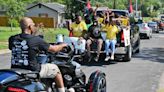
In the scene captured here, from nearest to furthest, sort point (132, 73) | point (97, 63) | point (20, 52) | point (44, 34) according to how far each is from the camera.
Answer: point (20, 52)
point (132, 73)
point (97, 63)
point (44, 34)

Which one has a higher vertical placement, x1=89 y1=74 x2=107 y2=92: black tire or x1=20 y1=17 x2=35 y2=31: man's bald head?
x1=20 y1=17 x2=35 y2=31: man's bald head

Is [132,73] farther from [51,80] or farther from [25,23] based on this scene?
[25,23]

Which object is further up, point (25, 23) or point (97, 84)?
point (25, 23)

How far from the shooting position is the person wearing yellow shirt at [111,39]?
596 inches

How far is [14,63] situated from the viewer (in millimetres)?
6246

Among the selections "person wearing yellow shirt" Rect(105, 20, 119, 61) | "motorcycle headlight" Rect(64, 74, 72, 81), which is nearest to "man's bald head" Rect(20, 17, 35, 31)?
"motorcycle headlight" Rect(64, 74, 72, 81)

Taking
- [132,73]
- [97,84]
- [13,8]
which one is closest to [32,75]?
[97,84]

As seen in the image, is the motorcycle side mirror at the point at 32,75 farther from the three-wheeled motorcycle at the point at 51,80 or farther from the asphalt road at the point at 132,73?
the asphalt road at the point at 132,73

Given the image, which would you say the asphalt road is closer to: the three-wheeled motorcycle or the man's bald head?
the three-wheeled motorcycle

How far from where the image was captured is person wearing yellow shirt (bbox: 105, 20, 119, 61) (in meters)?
15.1

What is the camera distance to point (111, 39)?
1528 cm

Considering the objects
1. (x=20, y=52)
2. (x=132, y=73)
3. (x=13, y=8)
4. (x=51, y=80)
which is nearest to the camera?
(x=20, y=52)

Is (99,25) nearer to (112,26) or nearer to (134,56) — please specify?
(112,26)

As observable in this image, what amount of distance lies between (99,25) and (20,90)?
10.1m
